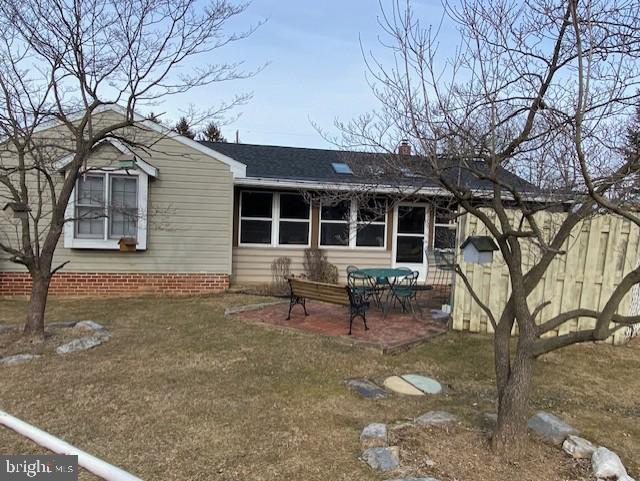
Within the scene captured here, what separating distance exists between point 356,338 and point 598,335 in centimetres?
391

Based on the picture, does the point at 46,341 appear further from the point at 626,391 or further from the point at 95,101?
the point at 626,391

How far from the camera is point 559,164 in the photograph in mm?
3457

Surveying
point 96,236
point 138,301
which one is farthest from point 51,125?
point 138,301

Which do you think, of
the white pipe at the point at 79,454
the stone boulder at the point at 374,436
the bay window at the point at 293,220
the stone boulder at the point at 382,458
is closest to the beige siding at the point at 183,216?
the bay window at the point at 293,220

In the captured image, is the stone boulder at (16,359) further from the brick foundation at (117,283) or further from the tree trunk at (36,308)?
the brick foundation at (117,283)

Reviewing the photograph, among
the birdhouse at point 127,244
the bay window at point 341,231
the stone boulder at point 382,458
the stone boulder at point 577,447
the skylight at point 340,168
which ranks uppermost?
the skylight at point 340,168

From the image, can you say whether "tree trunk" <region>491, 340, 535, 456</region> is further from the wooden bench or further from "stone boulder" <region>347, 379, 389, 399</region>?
the wooden bench

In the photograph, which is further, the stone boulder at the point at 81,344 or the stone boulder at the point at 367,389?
the stone boulder at the point at 81,344

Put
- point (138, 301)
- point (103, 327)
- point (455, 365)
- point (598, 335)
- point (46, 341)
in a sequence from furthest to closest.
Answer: point (138, 301), point (103, 327), point (46, 341), point (455, 365), point (598, 335)

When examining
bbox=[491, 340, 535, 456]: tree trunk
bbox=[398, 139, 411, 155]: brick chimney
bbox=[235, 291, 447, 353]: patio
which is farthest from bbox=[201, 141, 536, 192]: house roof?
bbox=[235, 291, 447, 353]: patio

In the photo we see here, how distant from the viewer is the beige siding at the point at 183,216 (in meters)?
10.0

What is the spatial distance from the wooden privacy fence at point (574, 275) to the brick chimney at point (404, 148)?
10.2 ft

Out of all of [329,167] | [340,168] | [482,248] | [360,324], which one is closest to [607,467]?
[482,248]

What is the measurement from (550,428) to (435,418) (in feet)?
2.81
